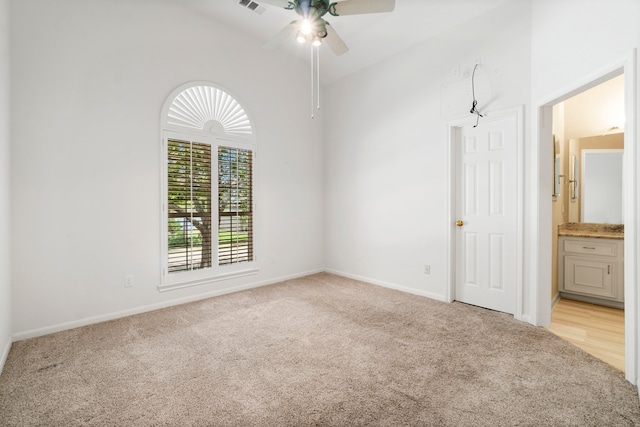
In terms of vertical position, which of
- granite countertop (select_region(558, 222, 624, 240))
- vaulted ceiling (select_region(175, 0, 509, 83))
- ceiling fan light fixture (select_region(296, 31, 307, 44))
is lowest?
granite countertop (select_region(558, 222, 624, 240))

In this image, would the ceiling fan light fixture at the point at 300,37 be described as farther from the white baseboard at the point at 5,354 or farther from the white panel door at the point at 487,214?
the white baseboard at the point at 5,354

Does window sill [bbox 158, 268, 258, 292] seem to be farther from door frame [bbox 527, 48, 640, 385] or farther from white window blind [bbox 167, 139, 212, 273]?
door frame [bbox 527, 48, 640, 385]

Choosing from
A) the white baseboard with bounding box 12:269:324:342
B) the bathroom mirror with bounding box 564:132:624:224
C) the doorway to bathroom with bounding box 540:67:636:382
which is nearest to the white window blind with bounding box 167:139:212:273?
the white baseboard with bounding box 12:269:324:342

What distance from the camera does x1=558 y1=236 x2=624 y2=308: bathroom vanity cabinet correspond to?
3484 mm

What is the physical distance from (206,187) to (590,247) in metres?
4.72

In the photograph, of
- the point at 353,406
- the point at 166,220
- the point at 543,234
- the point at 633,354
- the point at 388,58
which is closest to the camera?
the point at 353,406

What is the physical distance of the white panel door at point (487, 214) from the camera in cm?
322

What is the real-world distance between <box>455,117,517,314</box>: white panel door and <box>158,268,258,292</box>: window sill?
2.74 meters

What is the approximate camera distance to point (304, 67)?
4.89 meters

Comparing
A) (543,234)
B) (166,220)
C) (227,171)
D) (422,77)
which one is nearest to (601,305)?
(543,234)

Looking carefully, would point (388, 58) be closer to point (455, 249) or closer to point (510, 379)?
point (455, 249)

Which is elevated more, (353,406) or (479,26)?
(479,26)

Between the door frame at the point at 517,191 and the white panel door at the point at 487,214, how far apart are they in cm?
4

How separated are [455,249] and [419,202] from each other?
2.40 ft
